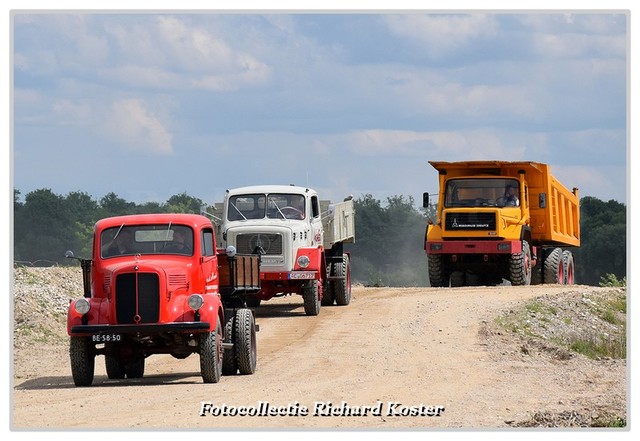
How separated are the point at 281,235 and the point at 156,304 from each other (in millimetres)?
10679

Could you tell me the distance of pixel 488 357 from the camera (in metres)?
22.2

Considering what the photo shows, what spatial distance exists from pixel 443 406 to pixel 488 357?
20.3 feet

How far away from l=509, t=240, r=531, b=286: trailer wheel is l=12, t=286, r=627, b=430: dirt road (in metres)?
5.75

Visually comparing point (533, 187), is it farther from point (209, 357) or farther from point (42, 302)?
point (209, 357)

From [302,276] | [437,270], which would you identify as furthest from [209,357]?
[437,270]

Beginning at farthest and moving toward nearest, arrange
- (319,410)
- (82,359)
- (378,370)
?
1. (378,370)
2. (82,359)
3. (319,410)

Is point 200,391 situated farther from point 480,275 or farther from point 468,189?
point 480,275

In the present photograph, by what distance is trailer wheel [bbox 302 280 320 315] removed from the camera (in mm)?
28672

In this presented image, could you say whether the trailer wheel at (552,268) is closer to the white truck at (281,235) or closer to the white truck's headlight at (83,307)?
the white truck at (281,235)

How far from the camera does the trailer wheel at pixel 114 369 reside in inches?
768

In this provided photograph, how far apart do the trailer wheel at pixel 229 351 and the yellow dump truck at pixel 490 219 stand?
1590 centimetres

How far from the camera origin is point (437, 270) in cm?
3581

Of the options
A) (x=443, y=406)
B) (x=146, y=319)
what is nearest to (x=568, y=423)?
(x=443, y=406)

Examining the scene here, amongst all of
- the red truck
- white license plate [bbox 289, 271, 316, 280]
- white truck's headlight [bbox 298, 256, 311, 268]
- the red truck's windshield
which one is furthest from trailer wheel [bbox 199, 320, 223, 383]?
white truck's headlight [bbox 298, 256, 311, 268]
